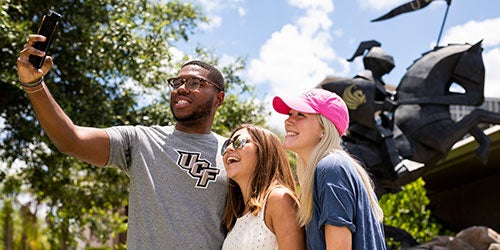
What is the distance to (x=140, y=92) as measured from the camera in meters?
9.38

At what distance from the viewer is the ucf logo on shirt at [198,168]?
2.54 m

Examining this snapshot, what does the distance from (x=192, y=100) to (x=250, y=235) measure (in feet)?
2.26

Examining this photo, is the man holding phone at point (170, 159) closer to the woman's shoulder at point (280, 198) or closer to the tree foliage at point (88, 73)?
the woman's shoulder at point (280, 198)

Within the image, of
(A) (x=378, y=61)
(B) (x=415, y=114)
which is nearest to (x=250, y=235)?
(A) (x=378, y=61)

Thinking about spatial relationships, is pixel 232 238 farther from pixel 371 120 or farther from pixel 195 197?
pixel 371 120

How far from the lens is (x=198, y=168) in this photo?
8.41 ft

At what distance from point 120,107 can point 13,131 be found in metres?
1.79

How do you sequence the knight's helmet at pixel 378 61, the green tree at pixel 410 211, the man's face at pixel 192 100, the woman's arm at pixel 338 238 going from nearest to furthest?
the woman's arm at pixel 338 238 → the man's face at pixel 192 100 → the knight's helmet at pixel 378 61 → the green tree at pixel 410 211

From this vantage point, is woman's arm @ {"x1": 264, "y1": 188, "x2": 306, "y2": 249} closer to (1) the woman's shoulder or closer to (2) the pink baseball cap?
(1) the woman's shoulder

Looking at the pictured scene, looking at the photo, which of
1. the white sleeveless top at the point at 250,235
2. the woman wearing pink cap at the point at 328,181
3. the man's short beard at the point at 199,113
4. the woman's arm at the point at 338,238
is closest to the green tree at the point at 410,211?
the man's short beard at the point at 199,113

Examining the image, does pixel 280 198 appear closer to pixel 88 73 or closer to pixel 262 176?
pixel 262 176

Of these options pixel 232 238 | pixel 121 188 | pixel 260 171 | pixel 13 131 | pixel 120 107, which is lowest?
pixel 121 188

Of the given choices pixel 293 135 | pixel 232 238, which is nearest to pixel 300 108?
pixel 293 135

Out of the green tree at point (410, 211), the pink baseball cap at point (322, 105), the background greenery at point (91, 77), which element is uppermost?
the pink baseball cap at point (322, 105)
